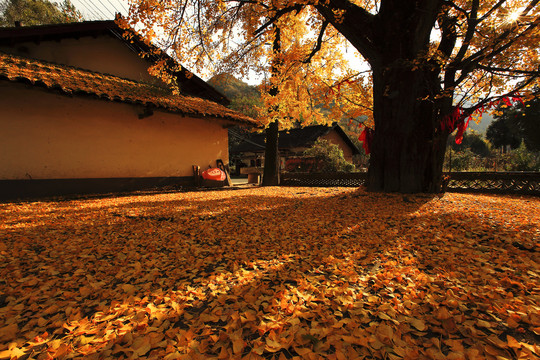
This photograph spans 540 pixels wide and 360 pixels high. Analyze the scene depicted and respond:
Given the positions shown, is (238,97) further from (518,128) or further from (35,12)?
(518,128)

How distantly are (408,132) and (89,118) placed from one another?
10.3 meters

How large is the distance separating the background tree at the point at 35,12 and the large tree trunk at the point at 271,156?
2176 centimetres

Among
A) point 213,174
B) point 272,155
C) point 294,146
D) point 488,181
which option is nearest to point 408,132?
point 488,181

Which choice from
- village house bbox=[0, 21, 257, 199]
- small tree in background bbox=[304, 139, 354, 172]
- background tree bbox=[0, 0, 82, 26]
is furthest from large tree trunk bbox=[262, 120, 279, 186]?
background tree bbox=[0, 0, 82, 26]

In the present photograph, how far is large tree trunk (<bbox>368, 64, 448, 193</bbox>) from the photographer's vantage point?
19.4 ft

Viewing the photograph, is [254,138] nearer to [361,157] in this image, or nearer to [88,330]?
[361,157]

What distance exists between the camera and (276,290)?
213 cm

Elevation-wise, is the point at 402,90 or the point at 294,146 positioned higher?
the point at 294,146

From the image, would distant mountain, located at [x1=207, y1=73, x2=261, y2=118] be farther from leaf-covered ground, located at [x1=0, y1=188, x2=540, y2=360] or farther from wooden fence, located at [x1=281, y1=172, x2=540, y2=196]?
leaf-covered ground, located at [x1=0, y1=188, x2=540, y2=360]

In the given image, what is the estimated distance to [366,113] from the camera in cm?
Result: 933

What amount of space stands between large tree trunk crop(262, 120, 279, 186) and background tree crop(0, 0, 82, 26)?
21.8 metres

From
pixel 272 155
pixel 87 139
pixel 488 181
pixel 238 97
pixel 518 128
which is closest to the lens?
pixel 87 139

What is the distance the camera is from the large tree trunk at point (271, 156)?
12.4 metres

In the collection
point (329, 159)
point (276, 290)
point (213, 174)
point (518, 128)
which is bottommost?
point (276, 290)
